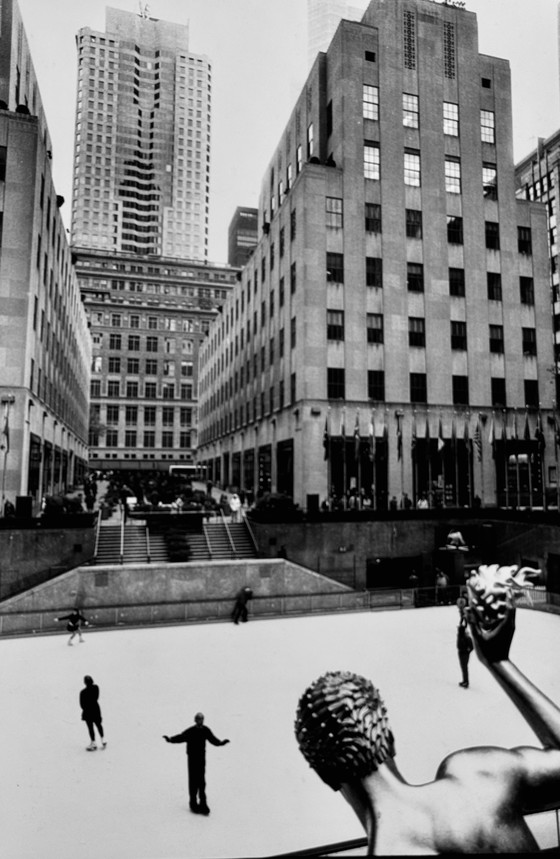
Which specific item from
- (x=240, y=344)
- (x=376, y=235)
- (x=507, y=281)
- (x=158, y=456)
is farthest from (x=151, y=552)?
(x=158, y=456)

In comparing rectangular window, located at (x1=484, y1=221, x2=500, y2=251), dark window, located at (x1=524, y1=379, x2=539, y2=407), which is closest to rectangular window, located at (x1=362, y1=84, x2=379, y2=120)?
rectangular window, located at (x1=484, y1=221, x2=500, y2=251)

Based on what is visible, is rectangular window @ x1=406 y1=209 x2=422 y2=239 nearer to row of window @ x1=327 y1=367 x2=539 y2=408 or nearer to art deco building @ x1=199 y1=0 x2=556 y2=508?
art deco building @ x1=199 y1=0 x2=556 y2=508

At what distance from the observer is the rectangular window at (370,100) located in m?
Result: 35.1

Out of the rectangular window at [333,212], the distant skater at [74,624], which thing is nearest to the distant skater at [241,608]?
the distant skater at [74,624]

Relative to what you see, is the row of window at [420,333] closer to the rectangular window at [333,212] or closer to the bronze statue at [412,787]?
the rectangular window at [333,212]

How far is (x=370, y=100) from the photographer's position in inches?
1384

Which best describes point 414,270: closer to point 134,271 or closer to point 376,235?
point 376,235

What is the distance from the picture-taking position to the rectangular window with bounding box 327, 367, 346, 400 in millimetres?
36281

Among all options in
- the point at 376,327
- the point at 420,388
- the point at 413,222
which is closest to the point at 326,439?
the point at 420,388

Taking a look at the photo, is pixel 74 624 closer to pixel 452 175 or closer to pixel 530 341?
pixel 452 175

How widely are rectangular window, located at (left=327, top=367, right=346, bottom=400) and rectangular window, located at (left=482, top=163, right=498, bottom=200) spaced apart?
50.7 ft

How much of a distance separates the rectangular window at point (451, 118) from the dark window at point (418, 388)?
49.5ft

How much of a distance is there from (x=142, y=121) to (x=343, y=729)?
7.13 meters

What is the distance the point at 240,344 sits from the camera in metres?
58.3
